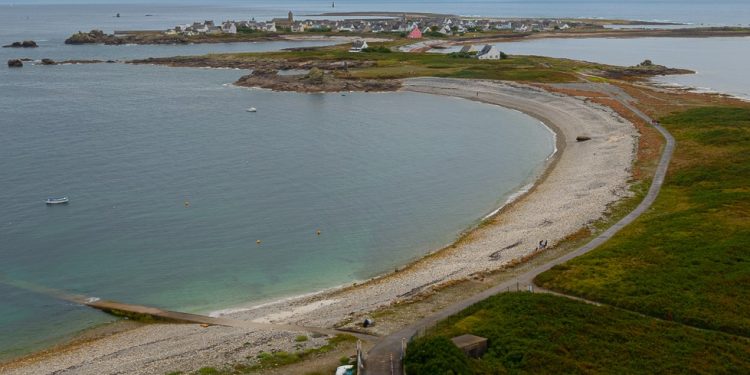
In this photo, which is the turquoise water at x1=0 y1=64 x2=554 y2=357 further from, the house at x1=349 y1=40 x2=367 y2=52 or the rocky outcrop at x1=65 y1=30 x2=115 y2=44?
the rocky outcrop at x1=65 y1=30 x2=115 y2=44

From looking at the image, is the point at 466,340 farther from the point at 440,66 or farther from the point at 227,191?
the point at 440,66

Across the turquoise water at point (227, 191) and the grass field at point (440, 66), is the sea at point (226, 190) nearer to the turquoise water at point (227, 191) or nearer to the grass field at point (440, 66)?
the turquoise water at point (227, 191)

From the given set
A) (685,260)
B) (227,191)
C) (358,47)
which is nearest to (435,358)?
(685,260)

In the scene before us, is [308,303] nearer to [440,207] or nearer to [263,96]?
[440,207]

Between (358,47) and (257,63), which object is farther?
(358,47)

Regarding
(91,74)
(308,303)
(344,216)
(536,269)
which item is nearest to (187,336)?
(308,303)

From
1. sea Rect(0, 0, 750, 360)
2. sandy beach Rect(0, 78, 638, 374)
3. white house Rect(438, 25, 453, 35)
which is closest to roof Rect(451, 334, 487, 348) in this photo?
sandy beach Rect(0, 78, 638, 374)

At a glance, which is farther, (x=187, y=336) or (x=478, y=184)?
(x=478, y=184)
